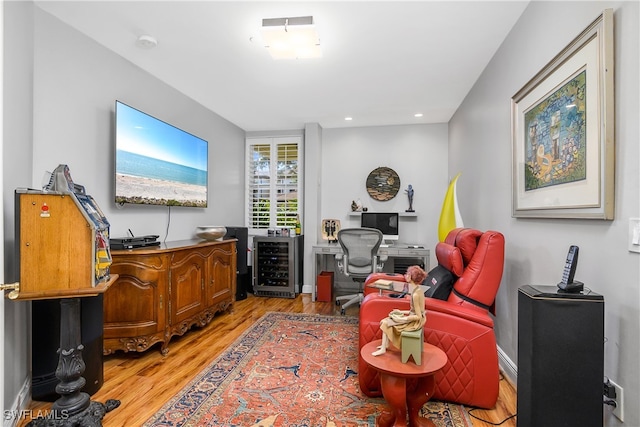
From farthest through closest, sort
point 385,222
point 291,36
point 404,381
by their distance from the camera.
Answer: point 385,222, point 291,36, point 404,381

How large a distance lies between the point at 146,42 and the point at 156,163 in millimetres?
1068

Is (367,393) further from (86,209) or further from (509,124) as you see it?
(509,124)

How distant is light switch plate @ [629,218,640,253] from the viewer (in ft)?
3.79

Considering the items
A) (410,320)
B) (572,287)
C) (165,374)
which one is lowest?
(165,374)

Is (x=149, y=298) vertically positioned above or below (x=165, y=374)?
above

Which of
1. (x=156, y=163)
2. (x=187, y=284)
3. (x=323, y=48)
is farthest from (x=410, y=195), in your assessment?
(x=156, y=163)

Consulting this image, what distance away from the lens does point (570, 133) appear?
5.10 ft

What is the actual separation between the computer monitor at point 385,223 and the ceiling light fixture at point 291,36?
264 centimetres

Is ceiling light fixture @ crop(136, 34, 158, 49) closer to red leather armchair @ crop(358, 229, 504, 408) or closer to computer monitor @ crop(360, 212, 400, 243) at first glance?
red leather armchair @ crop(358, 229, 504, 408)

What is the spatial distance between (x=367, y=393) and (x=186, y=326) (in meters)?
1.74

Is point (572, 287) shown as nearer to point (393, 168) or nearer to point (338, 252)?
point (338, 252)

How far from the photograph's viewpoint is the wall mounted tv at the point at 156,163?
2.67 meters

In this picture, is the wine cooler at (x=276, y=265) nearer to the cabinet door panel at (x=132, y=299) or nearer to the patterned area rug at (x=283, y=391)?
the patterned area rug at (x=283, y=391)

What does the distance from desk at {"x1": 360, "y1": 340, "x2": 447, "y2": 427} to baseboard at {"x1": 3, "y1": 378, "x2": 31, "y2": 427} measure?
6.15 ft
